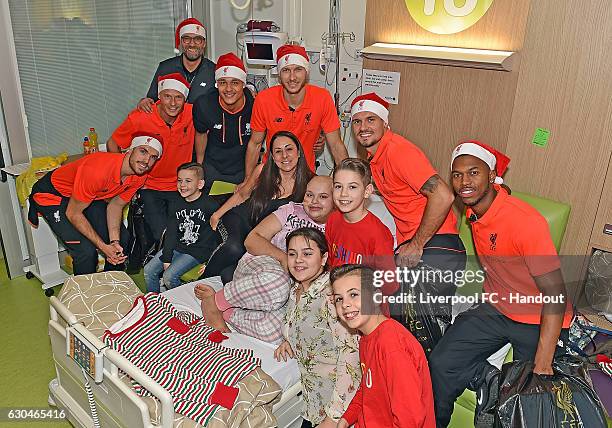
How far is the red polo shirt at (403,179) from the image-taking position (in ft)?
9.40

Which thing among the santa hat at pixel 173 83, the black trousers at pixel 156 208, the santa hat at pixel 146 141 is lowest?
the black trousers at pixel 156 208

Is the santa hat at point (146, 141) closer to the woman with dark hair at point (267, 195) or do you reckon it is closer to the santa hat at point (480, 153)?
the woman with dark hair at point (267, 195)

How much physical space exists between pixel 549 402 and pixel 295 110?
254 centimetres

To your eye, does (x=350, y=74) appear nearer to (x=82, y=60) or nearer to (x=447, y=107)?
(x=447, y=107)

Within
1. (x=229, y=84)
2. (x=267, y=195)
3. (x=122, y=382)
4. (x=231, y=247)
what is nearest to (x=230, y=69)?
(x=229, y=84)

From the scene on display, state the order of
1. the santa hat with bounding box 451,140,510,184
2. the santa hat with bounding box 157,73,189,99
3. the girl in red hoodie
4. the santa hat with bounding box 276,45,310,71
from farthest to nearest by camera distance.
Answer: the santa hat with bounding box 157,73,189,99 → the santa hat with bounding box 276,45,310,71 → the santa hat with bounding box 451,140,510,184 → the girl in red hoodie

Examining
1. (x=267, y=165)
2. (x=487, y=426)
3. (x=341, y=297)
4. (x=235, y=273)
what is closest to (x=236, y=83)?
(x=267, y=165)

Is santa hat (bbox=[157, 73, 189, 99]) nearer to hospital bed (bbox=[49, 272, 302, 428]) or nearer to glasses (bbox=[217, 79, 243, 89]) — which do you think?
glasses (bbox=[217, 79, 243, 89])

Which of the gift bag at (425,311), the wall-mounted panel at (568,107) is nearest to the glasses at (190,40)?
the wall-mounted panel at (568,107)

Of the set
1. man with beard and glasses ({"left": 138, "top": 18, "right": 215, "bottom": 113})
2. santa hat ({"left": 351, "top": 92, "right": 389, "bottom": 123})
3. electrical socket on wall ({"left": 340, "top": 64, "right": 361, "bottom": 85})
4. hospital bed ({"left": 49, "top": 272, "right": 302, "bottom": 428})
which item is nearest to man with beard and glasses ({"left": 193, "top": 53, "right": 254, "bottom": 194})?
man with beard and glasses ({"left": 138, "top": 18, "right": 215, "bottom": 113})

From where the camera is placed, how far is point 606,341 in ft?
10.1

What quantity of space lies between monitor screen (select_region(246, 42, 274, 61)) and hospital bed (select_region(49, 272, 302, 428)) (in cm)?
258

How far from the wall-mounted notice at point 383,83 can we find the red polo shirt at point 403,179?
1.21m

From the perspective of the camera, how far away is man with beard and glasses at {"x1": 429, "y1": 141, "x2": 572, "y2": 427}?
2363 millimetres
